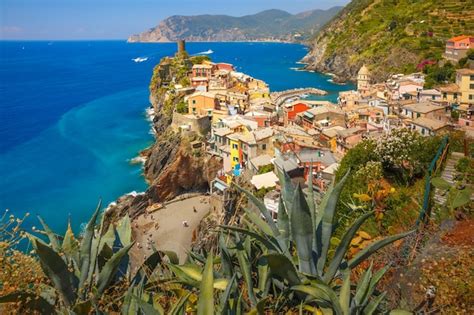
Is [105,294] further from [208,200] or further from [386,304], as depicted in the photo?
[208,200]

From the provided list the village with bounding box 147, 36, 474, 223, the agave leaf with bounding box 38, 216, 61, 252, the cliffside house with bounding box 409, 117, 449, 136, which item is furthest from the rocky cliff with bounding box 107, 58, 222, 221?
the agave leaf with bounding box 38, 216, 61, 252

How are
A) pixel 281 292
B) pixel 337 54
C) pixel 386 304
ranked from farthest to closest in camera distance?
pixel 337 54, pixel 386 304, pixel 281 292

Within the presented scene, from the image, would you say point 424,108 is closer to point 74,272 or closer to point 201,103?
point 201,103

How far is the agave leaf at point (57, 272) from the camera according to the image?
10.1 ft

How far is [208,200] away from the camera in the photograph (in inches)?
1018

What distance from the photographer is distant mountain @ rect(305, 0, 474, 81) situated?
58469 millimetres

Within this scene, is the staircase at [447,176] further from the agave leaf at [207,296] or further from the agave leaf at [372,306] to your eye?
the agave leaf at [207,296]

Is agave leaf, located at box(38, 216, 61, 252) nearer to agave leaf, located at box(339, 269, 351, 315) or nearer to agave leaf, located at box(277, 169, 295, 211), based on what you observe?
agave leaf, located at box(277, 169, 295, 211)

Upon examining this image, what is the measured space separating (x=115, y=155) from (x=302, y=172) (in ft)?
74.9

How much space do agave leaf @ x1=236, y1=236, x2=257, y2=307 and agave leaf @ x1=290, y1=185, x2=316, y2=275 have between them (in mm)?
411

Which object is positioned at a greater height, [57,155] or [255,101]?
[255,101]

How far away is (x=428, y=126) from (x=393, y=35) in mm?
53541

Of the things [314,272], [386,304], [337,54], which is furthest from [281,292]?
[337,54]

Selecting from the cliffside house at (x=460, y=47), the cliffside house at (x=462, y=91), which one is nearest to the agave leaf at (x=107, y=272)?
the cliffside house at (x=462, y=91)
